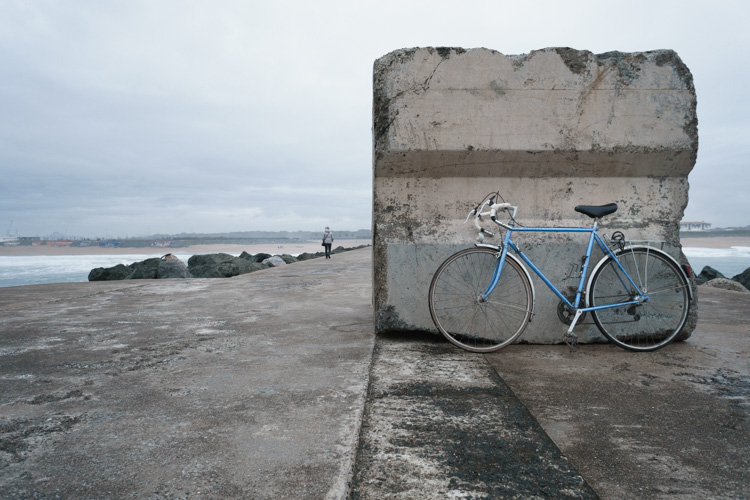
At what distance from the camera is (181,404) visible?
1.81m

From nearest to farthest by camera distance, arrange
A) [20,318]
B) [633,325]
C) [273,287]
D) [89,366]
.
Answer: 1. [89,366]
2. [633,325]
3. [20,318]
4. [273,287]

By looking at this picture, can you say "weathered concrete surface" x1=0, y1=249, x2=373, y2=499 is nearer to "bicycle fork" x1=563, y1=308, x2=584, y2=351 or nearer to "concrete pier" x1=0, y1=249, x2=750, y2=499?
"concrete pier" x1=0, y1=249, x2=750, y2=499

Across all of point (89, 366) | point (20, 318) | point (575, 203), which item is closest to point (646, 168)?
point (575, 203)

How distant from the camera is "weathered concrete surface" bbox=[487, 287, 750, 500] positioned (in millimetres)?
1300

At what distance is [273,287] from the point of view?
19.4 ft

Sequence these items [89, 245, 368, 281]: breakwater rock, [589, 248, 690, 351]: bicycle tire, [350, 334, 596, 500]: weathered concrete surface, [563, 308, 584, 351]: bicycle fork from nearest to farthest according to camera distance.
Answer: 1. [350, 334, 596, 500]: weathered concrete surface
2. [563, 308, 584, 351]: bicycle fork
3. [589, 248, 690, 351]: bicycle tire
4. [89, 245, 368, 281]: breakwater rock

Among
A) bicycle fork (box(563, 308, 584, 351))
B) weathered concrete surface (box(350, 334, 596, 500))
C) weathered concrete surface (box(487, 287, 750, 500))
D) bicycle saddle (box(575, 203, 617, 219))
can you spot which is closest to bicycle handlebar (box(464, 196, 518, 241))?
bicycle saddle (box(575, 203, 617, 219))

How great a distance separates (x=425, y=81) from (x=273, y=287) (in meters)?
3.78

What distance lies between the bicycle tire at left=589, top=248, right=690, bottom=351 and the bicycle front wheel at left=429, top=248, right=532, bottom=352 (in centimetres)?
50

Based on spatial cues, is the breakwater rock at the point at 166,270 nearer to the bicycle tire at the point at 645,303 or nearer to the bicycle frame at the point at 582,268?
the bicycle frame at the point at 582,268

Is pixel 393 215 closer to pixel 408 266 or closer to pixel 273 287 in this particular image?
pixel 408 266

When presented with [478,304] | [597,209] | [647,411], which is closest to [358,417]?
[647,411]

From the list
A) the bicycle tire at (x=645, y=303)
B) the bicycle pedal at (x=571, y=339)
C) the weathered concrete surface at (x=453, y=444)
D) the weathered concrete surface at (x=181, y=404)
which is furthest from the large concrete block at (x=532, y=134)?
the weathered concrete surface at (x=453, y=444)

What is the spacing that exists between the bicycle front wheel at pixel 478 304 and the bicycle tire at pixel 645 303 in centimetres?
50
